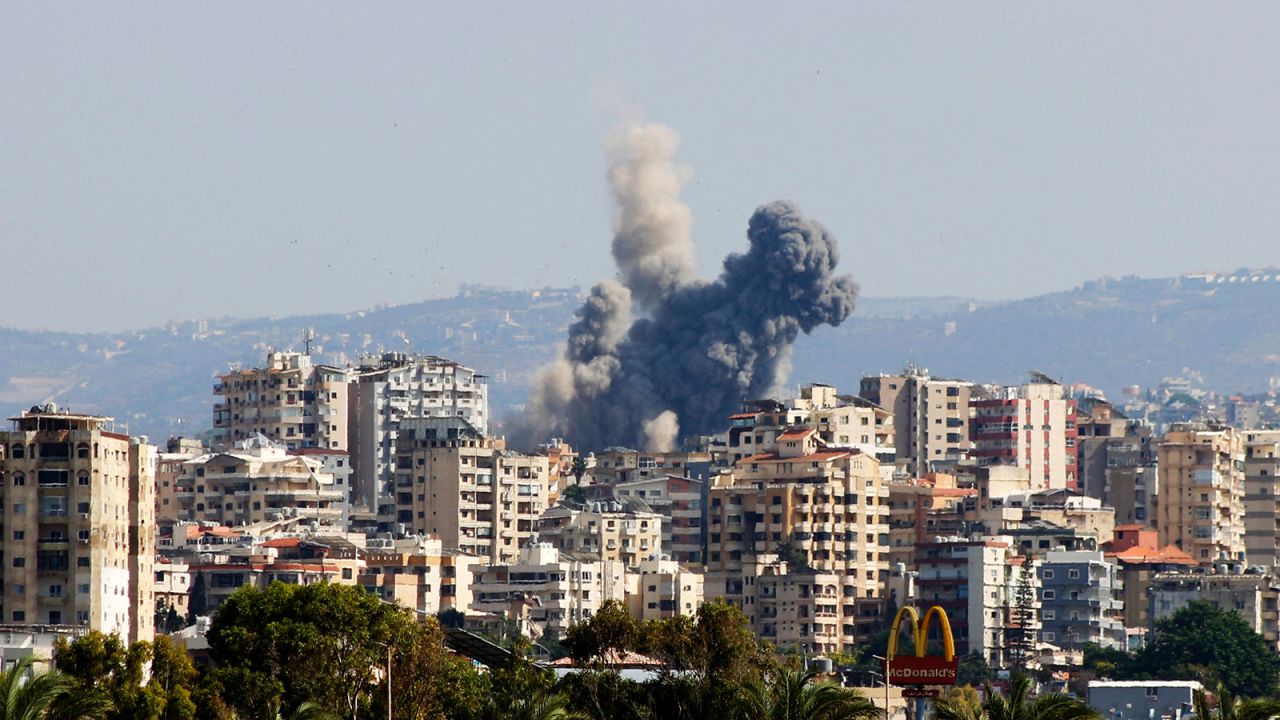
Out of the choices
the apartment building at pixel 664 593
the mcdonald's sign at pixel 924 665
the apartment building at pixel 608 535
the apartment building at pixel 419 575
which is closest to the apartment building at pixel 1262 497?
the apartment building at pixel 608 535

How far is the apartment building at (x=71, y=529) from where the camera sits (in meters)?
100

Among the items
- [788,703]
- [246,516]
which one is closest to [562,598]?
[246,516]

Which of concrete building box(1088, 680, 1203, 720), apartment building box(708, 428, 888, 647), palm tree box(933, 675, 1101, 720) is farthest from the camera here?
apartment building box(708, 428, 888, 647)

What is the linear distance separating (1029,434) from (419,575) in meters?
62.3

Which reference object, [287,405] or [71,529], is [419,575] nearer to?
[71,529]

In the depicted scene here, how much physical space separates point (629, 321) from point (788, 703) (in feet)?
447

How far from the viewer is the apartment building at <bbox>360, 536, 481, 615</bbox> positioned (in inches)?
→ 5458

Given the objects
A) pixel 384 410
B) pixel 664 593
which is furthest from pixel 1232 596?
pixel 384 410

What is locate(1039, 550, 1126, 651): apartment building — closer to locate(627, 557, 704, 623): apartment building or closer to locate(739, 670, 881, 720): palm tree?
locate(627, 557, 704, 623): apartment building

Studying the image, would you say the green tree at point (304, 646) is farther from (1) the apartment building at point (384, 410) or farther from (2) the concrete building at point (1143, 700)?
(1) the apartment building at point (384, 410)

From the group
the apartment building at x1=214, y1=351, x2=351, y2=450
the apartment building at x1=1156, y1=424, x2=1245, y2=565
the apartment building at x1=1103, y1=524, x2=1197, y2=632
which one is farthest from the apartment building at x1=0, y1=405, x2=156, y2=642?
the apartment building at x1=214, y1=351, x2=351, y2=450

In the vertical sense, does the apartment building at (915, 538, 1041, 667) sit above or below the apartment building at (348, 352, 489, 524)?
below

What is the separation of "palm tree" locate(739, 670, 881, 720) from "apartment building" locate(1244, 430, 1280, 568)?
120 m

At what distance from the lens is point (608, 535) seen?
517 feet
